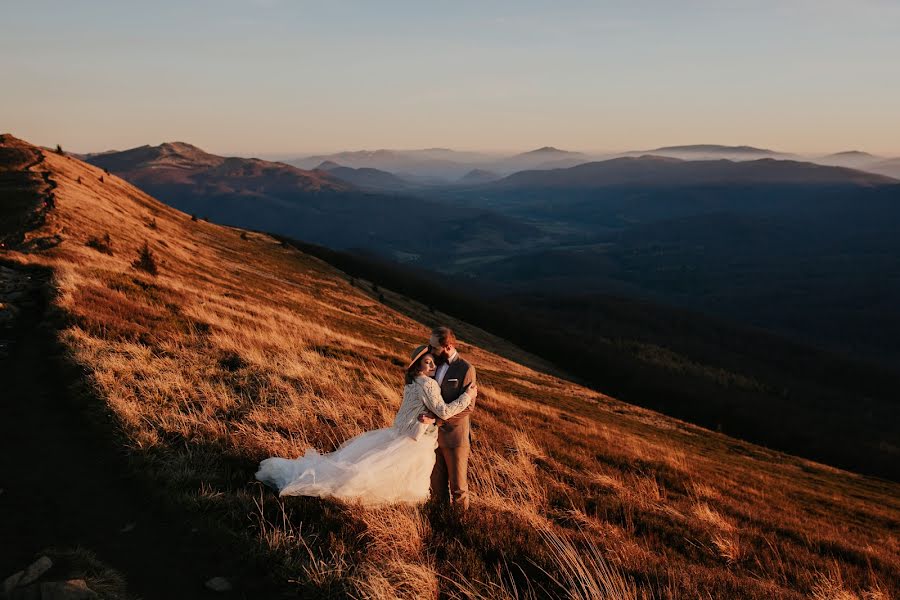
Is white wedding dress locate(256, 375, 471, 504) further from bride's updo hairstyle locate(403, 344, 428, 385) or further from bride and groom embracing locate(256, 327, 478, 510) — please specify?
bride's updo hairstyle locate(403, 344, 428, 385)

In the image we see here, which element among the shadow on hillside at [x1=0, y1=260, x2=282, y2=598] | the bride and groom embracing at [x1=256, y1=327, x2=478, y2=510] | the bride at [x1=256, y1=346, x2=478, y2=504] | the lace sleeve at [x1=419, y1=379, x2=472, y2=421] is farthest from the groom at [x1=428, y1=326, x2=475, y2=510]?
the shadow on hillside at [x1=0, y1=260, x2=282, y2=598]

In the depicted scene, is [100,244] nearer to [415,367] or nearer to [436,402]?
[415,367]

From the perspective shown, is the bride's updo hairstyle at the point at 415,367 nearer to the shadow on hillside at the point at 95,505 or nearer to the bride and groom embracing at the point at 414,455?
the bride and groom embracing at the point at 414,455

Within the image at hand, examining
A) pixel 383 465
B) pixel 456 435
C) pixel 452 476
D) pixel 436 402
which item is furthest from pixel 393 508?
pixel 436 402

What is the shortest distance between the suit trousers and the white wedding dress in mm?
298

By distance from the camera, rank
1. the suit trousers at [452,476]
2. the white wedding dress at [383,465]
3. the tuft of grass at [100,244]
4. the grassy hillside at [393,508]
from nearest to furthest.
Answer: the grassy hillside at [393,508] → the white wedding dress at [383,465] → the suit trousers at [452,476] → the tuft of grass at [100,244]

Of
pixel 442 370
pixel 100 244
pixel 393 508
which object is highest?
pixel 442 370

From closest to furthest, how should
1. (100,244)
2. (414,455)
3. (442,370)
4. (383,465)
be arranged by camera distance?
(383,465) < (414,455) < (442,370) < (100,244)

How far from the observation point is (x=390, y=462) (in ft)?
23.9

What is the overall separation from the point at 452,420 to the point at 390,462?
43.9 inches

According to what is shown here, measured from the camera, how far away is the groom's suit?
7.66 meters

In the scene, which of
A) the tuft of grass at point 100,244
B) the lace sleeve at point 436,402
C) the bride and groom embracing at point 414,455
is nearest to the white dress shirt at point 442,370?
the bride and groom embracing at point 414,455

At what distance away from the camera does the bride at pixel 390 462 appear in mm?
7188

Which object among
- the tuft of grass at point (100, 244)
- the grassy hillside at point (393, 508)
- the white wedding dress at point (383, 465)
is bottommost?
the grassy hillside at point (393, 508)
